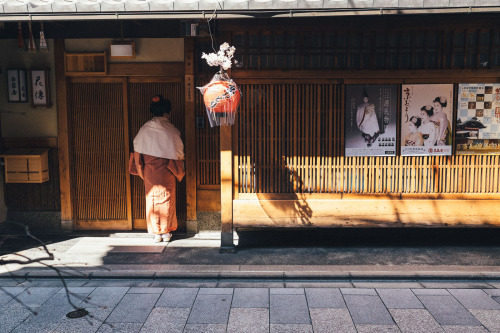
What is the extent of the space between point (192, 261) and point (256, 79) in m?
3.79

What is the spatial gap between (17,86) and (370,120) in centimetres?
788

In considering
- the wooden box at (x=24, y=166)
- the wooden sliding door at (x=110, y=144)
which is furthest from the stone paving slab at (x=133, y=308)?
the wooden box at (x=24, y=166)

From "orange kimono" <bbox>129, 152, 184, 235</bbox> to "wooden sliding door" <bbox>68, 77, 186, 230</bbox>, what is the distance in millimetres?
705

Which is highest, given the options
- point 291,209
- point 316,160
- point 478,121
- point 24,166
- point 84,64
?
point 84,64

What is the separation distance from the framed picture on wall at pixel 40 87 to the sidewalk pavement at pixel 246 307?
4.24 meters

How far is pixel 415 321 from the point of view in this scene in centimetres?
641

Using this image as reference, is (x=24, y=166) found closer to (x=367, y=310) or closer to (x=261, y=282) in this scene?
(x=261, y=282)

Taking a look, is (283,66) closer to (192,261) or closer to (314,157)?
(314,157)

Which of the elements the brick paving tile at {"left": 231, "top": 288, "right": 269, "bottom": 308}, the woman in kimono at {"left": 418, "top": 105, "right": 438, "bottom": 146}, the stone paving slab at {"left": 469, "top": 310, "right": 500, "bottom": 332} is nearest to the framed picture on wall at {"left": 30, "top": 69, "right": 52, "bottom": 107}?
the brick paving tile at {"left": 231, "top": 288, "right": 269, "bottom": 308}

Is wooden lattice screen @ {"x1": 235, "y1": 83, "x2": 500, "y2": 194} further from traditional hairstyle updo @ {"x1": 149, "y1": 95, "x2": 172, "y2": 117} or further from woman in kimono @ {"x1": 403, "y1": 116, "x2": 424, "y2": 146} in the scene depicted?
traditional hairstyle updo @ {"x1": 149, "y1": 95, "x2": 172, "y2": 117}

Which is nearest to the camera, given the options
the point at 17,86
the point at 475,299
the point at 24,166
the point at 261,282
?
the point at 475,299

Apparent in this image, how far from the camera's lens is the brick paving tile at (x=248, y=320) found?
6.24 metres

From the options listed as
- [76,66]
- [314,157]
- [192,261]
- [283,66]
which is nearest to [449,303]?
[314,157]

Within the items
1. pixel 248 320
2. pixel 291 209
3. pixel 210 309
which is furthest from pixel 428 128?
pixel 210 309
